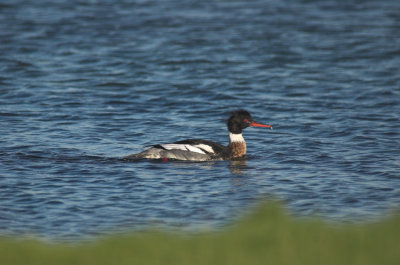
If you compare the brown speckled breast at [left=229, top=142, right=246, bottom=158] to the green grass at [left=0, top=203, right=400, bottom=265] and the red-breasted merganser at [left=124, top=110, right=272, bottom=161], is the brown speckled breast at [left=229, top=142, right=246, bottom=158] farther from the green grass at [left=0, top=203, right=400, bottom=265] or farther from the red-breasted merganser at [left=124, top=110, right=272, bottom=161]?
the green grass at [left=0, top=203, right=400, bottom=265]

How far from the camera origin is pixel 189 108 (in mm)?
20625

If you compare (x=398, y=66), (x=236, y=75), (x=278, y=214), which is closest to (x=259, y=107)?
(x=236, y=75)

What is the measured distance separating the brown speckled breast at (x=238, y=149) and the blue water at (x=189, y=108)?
1.44 feet

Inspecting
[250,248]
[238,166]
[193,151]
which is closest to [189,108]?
[193,151]

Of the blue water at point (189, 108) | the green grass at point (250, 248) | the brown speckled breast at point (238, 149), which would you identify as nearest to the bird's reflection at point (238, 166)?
the blue water at point (189, 108)

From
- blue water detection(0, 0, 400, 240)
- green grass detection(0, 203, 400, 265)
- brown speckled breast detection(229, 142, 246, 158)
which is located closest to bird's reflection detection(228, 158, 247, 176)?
blue water detection(0, 0, 400, 240)

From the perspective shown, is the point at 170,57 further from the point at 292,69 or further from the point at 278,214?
the point at 278,214

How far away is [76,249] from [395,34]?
945 inches

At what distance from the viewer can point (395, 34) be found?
1137 inches

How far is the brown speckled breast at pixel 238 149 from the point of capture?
629 inches

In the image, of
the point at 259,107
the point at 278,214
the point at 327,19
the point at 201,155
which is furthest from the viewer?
the point at 327,19

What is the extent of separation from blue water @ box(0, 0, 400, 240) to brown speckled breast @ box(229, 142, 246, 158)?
0.44 metres

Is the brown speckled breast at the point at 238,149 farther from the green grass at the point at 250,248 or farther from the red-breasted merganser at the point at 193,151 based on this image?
the green grass at the point at 250,248

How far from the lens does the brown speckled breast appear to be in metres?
16.0
